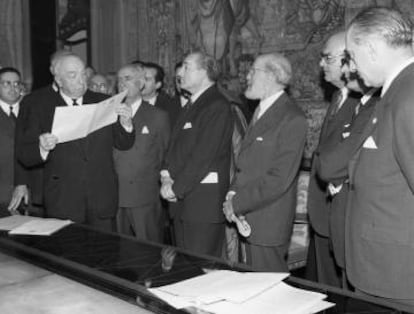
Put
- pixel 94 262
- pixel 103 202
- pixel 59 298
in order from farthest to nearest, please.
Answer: pixel 103 202 → pixel 94 262 → pixel 59 298

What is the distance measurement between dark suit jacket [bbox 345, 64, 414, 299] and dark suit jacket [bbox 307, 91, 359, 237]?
133 centimetres

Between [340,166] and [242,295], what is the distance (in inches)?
64.3

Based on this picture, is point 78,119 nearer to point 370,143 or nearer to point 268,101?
point 268,101

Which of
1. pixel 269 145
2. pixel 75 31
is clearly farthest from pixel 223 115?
pixel 75 31

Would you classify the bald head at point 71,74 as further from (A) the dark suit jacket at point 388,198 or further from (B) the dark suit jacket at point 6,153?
(A) the dark suit jacket at point 388,198

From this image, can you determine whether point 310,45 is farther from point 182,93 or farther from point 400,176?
point 400,176

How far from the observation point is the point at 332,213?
339 cm

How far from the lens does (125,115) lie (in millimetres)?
4098

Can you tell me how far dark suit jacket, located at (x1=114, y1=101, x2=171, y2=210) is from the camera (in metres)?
5.13

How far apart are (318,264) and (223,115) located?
4.16ft

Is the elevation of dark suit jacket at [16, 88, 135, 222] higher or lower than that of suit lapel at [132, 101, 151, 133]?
lower

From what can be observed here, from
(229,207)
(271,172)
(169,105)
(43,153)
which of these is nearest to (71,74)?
(43,153)

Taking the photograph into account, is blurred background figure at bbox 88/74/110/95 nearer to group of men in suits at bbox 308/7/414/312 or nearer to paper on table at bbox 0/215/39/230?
A: paper on table at bbox 0/215/39/230

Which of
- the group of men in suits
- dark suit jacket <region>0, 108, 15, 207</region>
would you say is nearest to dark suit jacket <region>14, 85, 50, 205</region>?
dark suit jacket <region>0, 108, 15, 207</region>
